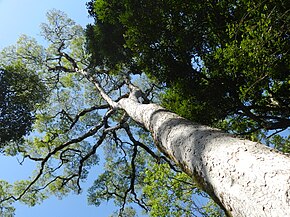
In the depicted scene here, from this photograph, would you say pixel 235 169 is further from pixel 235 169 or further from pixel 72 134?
pixel 72 134

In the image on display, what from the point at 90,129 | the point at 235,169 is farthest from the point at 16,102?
the point at 235,169

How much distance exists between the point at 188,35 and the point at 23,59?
1339cm

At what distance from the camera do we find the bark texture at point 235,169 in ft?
7.95

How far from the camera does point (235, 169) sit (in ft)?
9.87

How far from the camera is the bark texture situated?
2422mm

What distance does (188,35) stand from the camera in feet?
26.9

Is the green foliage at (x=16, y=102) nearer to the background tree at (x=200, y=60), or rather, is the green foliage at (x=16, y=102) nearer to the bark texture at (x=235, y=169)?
the background tree at (x=200, y=60)

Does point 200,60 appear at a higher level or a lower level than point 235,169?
higher

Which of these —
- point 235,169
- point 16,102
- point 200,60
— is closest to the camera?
point 235,169

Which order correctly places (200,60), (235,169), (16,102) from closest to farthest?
(235,169) → (200,60) → (16,102)

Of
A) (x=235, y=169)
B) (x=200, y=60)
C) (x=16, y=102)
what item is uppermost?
(x=16, y=102)

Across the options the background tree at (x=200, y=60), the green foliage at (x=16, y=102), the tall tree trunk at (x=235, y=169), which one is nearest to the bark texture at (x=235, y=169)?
the tall tree trunk at (x=235, y=169)

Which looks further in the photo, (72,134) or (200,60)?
(72,134)

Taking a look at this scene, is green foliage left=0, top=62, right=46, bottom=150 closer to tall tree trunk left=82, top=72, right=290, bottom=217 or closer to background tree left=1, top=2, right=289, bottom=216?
background tree left=1, top=2, right=289, bottom=216
